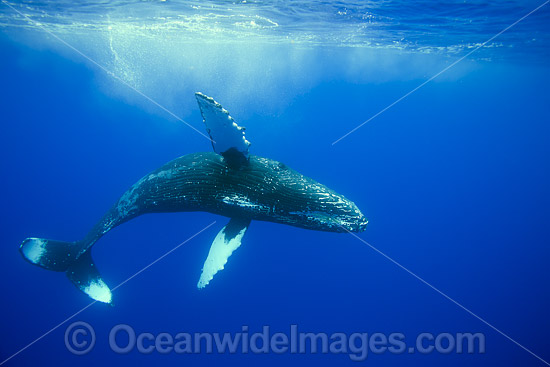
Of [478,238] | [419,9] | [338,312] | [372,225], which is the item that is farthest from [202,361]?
[478,238]

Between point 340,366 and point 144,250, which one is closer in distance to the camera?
point 340,366

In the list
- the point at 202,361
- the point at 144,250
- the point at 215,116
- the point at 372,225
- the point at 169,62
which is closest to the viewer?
the point at 215,116

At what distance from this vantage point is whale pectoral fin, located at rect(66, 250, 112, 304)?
6173 mm

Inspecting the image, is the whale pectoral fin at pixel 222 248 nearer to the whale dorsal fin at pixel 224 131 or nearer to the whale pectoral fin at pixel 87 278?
the whale dorsal fin at pixel 224 131

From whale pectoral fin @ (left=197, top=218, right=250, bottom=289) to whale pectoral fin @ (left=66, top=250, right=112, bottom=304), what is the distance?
2836 mm

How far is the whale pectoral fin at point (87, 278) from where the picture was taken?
243 inches

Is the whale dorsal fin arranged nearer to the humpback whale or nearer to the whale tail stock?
the humpback whale

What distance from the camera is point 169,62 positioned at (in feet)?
141

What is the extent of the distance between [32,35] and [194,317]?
1230 inches

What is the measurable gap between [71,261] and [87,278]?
508 mm

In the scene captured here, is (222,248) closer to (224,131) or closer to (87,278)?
(224,131)

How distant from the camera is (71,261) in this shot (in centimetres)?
619

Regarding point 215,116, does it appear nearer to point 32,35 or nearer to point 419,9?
point 419,9

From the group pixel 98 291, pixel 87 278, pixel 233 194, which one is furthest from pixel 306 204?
pixel 87 278
